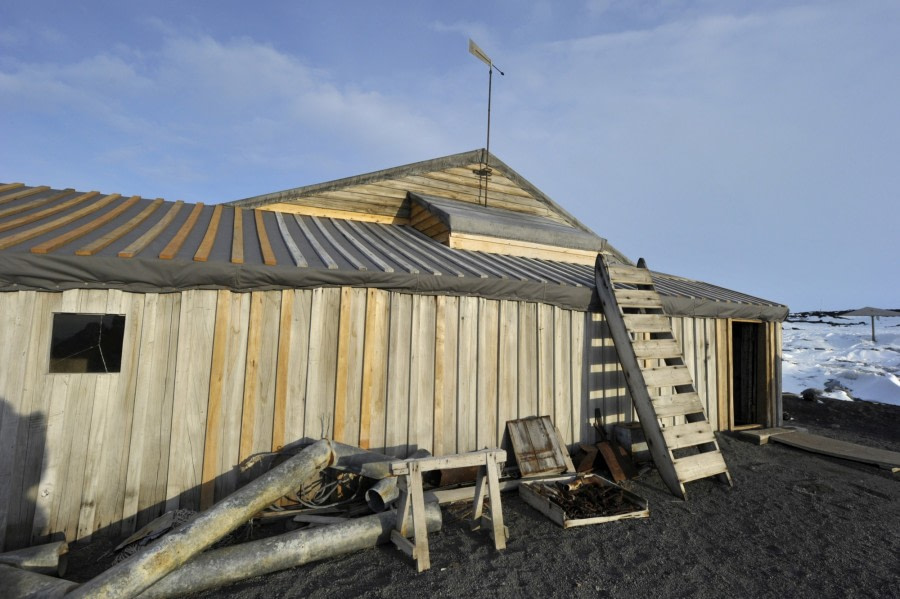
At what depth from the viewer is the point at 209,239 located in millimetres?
5473

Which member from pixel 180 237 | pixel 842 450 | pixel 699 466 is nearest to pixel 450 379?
pixel 699 466

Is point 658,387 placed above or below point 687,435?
above

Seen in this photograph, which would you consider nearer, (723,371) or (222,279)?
(222,279)

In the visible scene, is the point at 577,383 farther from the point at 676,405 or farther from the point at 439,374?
the point at 439,374

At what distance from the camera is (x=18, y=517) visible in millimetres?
3738

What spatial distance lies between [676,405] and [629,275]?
86.5 inches

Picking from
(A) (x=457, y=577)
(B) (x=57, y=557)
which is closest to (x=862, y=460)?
(A) (x=457, y=577)

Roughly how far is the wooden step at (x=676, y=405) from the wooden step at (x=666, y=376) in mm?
169

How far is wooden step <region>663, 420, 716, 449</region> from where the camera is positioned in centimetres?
562

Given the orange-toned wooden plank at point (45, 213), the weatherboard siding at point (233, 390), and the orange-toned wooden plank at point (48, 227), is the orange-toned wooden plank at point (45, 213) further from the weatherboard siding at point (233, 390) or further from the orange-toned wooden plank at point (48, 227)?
the weatherboard siding at point (233, 390)

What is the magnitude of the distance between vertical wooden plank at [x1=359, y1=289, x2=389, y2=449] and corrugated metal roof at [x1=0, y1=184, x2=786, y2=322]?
11.8 inches

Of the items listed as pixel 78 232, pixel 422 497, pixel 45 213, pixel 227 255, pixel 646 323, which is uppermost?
pixel 45 213

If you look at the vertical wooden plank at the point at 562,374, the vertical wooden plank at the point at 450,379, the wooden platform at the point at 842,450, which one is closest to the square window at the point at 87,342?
the vertical wooden plank at the point at 450,379

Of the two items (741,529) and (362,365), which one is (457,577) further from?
(741,529)
